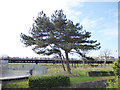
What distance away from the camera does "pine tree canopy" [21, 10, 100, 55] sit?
1656 centimetres

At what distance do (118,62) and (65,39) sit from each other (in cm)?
917

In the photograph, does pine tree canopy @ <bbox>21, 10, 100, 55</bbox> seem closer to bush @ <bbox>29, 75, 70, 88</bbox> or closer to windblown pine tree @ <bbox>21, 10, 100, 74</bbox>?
windblown pine tree @ <bbox>21, 10, 100, 74</bbox>

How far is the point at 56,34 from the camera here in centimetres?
1767

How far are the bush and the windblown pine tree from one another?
217 inches

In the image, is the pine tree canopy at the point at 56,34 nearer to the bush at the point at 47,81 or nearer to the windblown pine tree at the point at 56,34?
the windblown pine tree at the point at 56,34

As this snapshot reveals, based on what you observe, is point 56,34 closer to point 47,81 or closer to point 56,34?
point 56,34

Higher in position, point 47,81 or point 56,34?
point 56,34

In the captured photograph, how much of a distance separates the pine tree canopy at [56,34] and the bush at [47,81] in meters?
5.51

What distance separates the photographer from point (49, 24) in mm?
16859

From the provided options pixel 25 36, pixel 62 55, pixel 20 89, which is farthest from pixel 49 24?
pixel 20 89

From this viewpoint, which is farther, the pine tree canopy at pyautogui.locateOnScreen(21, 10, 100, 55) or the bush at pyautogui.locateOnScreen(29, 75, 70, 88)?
the pine tree canopy at pyautogui.locateOnScreen(21, 10, 100, 55)

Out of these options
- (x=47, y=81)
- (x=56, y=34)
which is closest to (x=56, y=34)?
(x=56, y=34)

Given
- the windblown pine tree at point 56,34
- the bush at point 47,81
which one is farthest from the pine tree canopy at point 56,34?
the bush at point 47,81

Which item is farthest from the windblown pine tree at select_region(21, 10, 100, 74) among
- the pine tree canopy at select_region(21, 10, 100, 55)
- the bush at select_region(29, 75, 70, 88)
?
the bush at select_region(29, 75, 70, 88)
